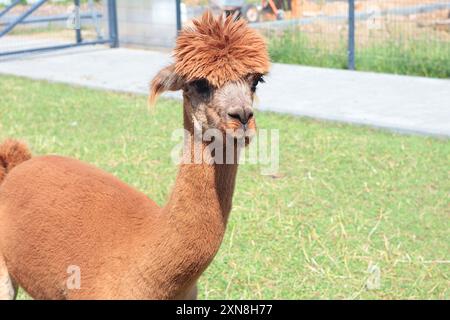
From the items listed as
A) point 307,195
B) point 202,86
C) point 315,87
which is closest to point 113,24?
point 315,87

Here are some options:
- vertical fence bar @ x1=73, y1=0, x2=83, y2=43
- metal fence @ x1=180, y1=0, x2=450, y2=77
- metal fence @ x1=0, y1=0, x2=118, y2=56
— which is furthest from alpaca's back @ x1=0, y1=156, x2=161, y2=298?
metal fence @ x1=0, y1=0, x2=118, y2=56

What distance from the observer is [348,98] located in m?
9.87

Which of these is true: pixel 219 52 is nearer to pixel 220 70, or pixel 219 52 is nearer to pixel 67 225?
pixel 220 70

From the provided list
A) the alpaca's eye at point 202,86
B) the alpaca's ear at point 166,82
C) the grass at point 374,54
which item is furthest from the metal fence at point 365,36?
the alpaca's eye at point 202,86

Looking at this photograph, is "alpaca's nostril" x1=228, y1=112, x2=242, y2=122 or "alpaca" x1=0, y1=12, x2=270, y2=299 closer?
"alpaca's nostril" x1=228, y1=112, x2=242, y2=122

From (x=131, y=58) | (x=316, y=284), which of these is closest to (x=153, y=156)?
(x=316, y=284)

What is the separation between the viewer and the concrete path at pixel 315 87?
351 inches

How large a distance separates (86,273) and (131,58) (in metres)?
10.3

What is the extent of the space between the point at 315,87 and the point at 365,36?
3107 millimetres

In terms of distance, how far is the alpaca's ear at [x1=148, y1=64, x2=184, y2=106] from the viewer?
3.14 metres

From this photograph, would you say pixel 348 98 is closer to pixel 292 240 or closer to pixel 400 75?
pixel 400 75

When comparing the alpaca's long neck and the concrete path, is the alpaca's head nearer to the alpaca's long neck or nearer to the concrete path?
the alpaca's long neck

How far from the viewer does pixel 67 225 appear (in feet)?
11.7

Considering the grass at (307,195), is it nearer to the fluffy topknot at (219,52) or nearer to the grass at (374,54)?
the fluffy topknot at (219,52)
